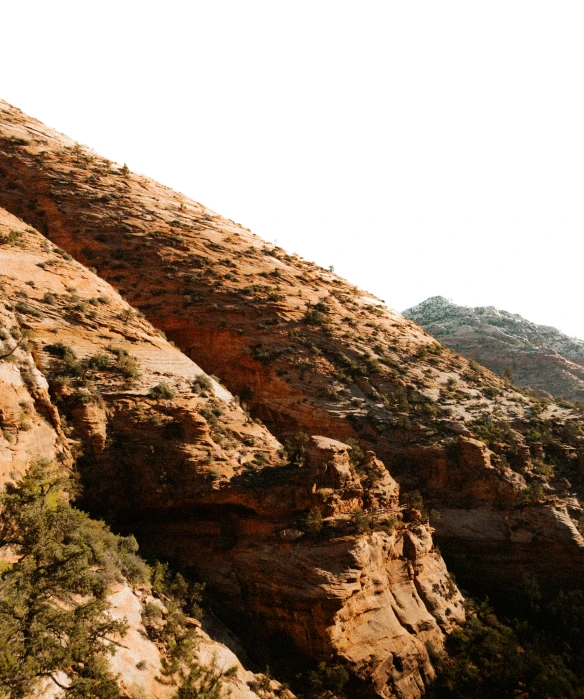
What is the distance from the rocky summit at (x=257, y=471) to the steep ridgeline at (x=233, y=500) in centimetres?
7

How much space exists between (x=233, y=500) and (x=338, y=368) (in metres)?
14.0

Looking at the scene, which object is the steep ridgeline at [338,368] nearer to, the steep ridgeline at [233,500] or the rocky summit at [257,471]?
the rocky summit at [257,471]

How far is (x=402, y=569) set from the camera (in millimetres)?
18266

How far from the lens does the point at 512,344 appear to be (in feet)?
271

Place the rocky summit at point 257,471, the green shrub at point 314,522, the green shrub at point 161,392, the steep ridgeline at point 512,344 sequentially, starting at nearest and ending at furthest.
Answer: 1. the rocky summit at point 257,471
2. the green shrub at point 314,522
3. the green shrub at point 161,392
4. the steep ridgeline at point 512,344

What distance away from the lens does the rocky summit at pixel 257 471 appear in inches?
A: 556

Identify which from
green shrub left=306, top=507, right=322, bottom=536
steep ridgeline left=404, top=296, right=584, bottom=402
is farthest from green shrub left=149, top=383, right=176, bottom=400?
steep ridgeline left=404, top=296, right=584, bottom=402

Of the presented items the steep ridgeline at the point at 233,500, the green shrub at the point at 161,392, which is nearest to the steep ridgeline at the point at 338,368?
the steep ridgeline at the point at 233,500

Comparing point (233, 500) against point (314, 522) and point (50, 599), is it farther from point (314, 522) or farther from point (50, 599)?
point (50, 599)

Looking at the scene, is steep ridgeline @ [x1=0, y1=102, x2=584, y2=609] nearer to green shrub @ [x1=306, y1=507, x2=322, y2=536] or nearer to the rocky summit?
the rocky summit

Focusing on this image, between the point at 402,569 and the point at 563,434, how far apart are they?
15.6 m

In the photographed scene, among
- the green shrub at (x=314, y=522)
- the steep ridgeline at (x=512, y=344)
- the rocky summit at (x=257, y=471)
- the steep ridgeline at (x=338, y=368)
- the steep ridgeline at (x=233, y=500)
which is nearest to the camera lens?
the rocky summit at (x=257, y=471)

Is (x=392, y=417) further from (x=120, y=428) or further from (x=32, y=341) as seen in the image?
(x=32, y=341)

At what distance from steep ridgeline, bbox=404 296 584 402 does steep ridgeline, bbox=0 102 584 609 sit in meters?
38.3
